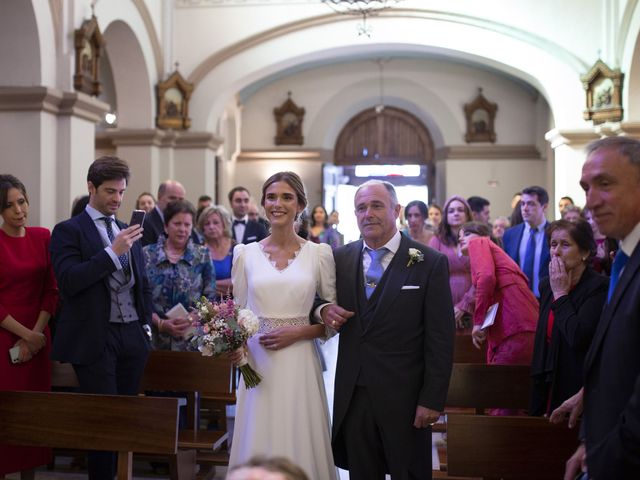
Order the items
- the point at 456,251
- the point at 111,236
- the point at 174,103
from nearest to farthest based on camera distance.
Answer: the point at 111,236, the point at 456,251, the point at 174,103

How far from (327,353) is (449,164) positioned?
7645mm

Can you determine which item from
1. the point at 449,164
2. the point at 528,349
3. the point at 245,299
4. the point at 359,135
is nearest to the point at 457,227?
the point at 528,349

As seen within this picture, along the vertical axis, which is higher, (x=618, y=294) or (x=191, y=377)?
(x=618, y=294)

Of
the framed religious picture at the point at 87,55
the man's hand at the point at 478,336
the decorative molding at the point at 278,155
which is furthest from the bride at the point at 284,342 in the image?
the decorative molding at the point at 278,155

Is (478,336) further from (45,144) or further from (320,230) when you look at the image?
(320,230)

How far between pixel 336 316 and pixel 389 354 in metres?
0.28

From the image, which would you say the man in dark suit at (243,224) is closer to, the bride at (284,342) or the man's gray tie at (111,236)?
the man's gray tie at (111,236)

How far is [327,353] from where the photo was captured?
9578mm

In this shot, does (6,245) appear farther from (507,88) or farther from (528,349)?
(507,88)

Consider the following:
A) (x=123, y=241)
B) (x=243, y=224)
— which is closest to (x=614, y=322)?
(x=123, y=241)

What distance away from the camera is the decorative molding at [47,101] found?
7.38m

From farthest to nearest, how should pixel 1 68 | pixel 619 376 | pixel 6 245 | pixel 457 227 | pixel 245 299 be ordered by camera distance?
pixel 1 68 < pixel 457 227 < pixel 6 245 < pixel 245 299 < pixel 619 376

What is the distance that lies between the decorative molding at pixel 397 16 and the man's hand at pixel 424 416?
9.59 m

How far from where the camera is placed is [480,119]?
15828mm
